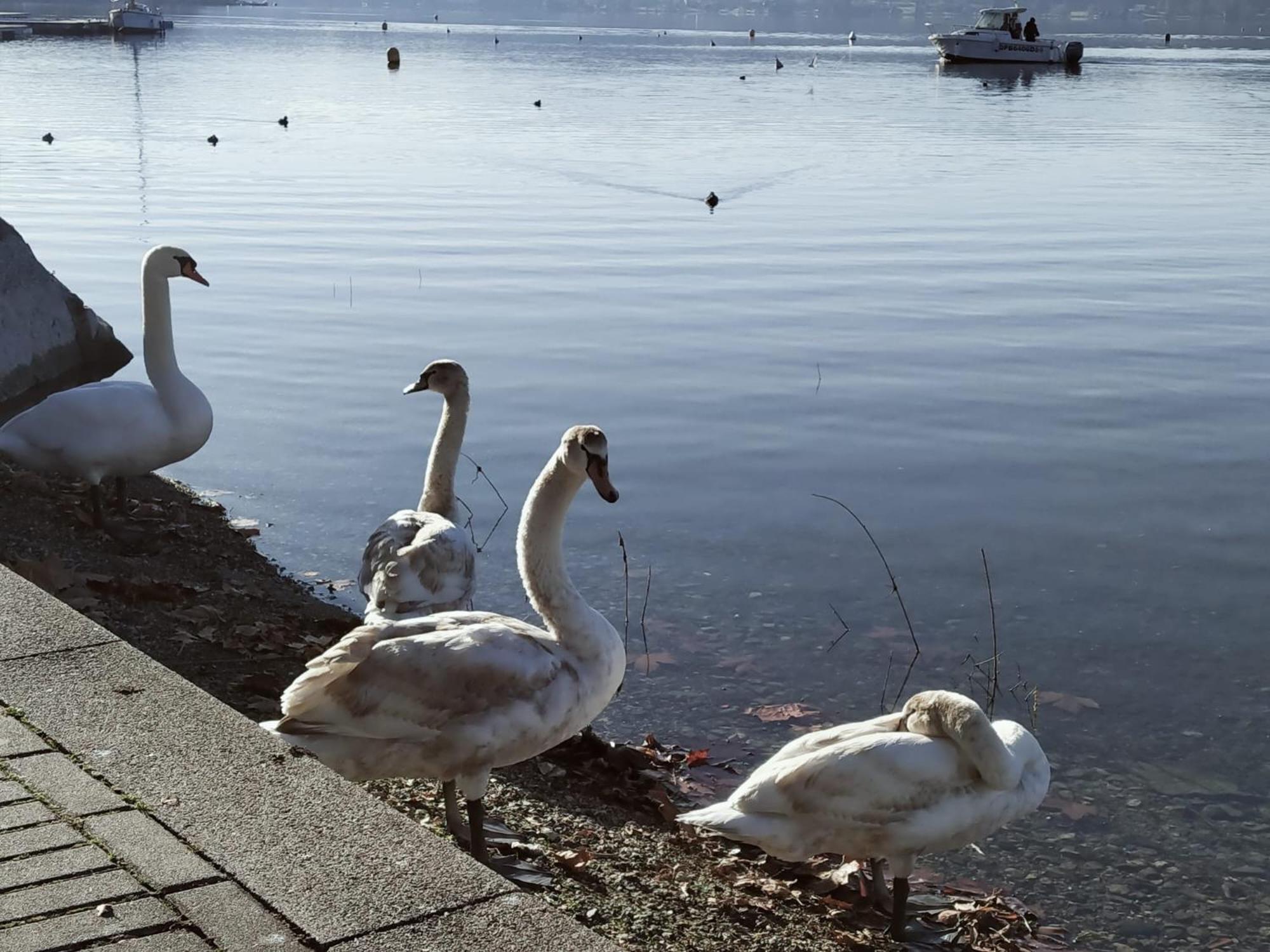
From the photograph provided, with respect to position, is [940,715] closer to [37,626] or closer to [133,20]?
[37,626]

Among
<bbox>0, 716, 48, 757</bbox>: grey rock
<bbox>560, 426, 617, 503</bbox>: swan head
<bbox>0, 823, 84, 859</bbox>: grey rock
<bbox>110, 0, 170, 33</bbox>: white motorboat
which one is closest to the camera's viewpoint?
<bbox>0, 823, 84, 859</bbox>: grey rock

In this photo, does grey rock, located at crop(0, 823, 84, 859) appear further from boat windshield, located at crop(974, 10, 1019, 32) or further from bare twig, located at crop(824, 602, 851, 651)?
boat windshield, located at crop(974, 10, 1019, 32)

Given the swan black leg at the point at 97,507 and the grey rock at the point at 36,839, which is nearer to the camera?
the grey rock at the point at 36,839

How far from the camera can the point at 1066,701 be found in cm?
852

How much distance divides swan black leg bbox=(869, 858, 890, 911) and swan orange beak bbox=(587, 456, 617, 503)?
1.84 m

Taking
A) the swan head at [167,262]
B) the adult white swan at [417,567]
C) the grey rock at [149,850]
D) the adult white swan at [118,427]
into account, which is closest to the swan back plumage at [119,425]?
the adult white swan at [118,427]

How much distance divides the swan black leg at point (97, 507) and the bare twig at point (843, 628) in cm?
429

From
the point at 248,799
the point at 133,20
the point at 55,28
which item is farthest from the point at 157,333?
the point at 55,28

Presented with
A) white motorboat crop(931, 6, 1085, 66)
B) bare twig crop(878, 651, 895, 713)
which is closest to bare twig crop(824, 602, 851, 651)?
bare twig crop(878, 651, 895, 713)

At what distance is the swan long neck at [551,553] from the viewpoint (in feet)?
18.9

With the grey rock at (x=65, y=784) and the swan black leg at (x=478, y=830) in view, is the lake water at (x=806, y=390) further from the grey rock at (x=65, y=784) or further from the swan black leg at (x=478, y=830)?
the grey rock at (x=65, y=784)

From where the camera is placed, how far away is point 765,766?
6043 millimetres

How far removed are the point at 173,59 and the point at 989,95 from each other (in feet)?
159

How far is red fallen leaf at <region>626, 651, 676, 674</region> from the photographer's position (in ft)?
28.9
